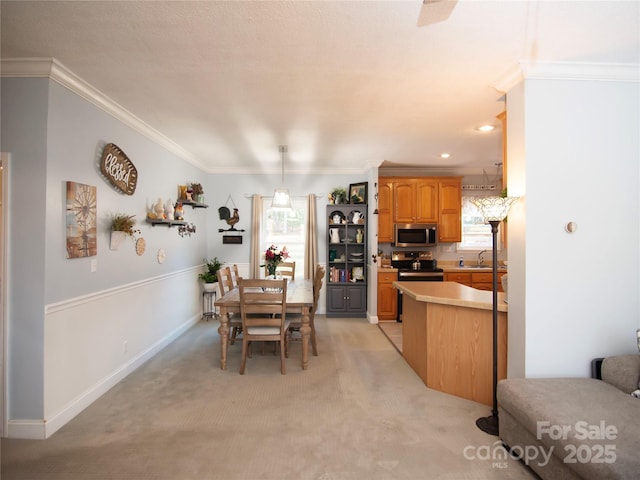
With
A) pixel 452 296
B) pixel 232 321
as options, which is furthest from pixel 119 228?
pixel 452 296

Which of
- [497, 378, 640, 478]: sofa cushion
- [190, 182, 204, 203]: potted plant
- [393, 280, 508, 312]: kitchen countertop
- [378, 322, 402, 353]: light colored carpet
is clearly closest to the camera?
[497, 378, 640, 478]: sofa cushion

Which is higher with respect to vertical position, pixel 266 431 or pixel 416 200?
pixel 416 200

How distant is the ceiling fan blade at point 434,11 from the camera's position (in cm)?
160

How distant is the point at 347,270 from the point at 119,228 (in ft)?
12.0

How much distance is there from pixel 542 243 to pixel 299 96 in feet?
7.10

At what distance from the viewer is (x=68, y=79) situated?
8.07ft

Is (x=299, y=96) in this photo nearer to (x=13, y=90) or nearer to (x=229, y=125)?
(x=229, y=125)

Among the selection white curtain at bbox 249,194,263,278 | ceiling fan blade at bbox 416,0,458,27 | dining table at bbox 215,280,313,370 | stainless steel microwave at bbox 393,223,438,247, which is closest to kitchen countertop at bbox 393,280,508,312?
dining table at bbox 215,280,313,370

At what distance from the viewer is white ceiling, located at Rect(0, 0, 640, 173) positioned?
5.85 feet

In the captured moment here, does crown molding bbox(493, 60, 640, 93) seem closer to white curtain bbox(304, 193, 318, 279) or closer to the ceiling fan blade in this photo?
the ceiling fan blade

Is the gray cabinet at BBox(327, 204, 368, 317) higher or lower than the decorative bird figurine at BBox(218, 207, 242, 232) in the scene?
lower

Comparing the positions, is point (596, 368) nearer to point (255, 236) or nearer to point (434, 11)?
point (434, 11)

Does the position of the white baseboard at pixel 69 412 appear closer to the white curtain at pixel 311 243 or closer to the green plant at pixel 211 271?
the green plant at pixel 211 271

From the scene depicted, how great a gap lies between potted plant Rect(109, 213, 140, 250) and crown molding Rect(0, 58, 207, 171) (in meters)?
0.92
